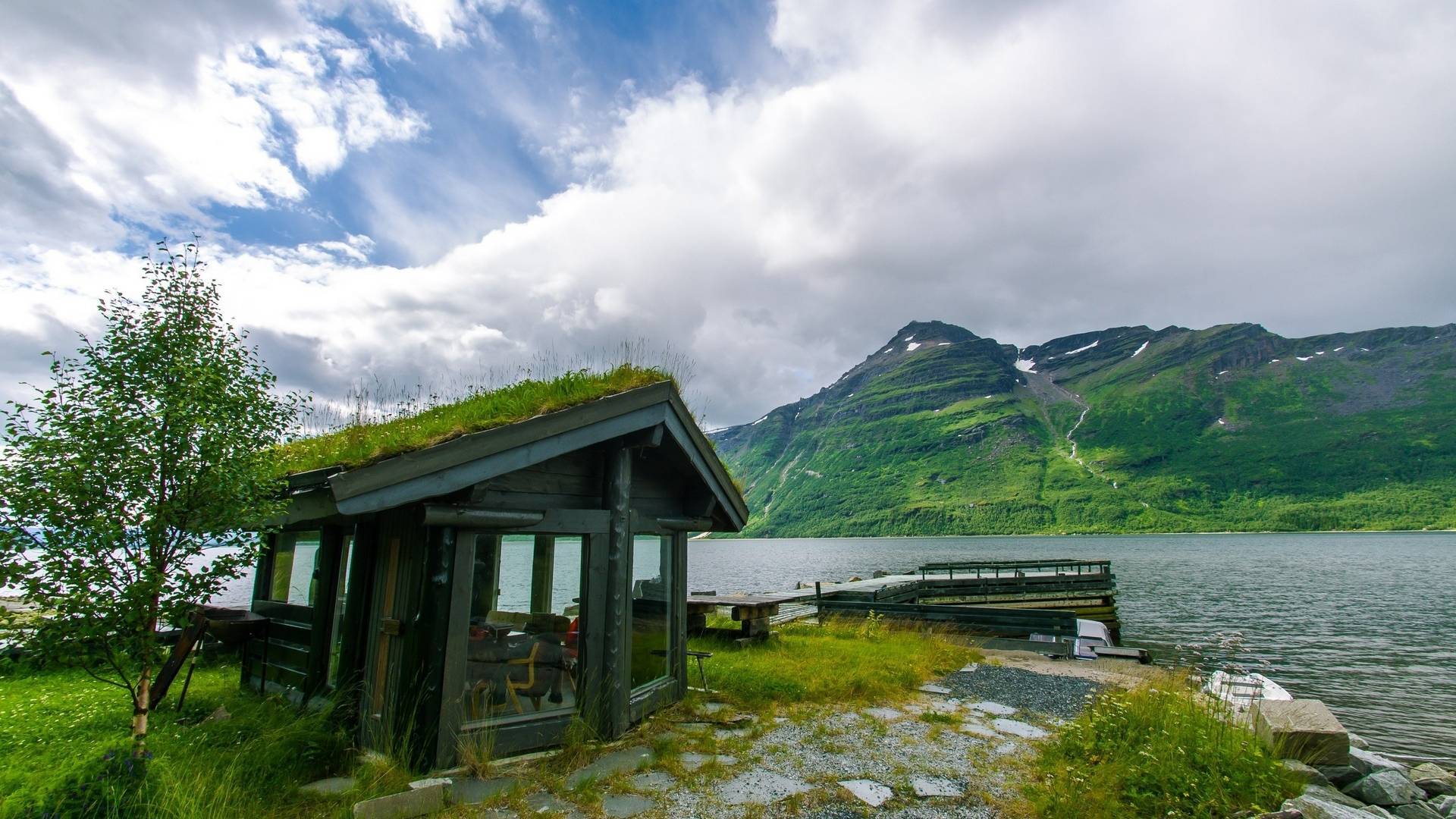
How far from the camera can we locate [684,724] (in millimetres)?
7961

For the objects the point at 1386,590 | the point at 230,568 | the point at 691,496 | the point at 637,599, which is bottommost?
the point at 1386,590

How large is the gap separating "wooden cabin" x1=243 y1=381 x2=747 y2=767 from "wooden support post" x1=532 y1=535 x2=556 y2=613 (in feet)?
0.04

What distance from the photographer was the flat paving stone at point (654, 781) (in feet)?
19.7

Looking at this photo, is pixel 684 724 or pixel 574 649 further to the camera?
pixel 684 724

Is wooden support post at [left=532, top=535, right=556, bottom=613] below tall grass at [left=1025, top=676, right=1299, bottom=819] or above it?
above

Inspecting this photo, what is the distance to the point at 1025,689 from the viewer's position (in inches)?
407

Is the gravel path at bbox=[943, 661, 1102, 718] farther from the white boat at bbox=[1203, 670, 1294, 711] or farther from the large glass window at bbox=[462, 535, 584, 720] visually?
the large glass window at bbox=[462, 535, 584, 720]

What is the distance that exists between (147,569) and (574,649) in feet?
12.5

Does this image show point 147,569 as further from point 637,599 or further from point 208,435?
point 637,599

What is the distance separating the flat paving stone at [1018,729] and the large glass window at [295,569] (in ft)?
27.4

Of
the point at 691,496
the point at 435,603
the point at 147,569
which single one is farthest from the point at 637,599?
the point at 147,569

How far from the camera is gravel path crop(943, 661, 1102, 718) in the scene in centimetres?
920

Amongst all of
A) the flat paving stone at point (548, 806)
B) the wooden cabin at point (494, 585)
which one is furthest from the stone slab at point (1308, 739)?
the flat paving stone at point (548, 806)

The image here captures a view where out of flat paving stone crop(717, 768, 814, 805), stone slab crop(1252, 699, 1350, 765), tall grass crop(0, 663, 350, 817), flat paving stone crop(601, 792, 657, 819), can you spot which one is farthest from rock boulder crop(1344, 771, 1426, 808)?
tall grass crop(0, 663, 350, 817)
